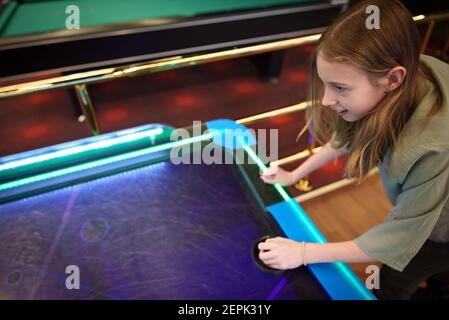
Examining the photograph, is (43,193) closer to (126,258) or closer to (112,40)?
(126,258)

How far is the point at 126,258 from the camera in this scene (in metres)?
0.80

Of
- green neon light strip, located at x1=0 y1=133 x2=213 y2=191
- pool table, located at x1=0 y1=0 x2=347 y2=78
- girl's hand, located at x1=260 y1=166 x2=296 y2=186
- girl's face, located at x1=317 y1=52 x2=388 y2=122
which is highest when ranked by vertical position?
pool table, located at x1=0 y1=0 x2=347 y2=78

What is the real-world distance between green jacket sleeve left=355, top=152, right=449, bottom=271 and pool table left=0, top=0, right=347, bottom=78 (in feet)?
4.62

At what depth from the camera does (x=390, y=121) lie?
67cm

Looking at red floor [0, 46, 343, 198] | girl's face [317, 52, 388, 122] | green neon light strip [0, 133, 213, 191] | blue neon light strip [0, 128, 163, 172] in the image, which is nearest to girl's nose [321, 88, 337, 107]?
girl's face [317, 52, 388, 122]

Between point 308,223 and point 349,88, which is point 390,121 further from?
point 308,223

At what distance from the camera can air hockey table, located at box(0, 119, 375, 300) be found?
0.75 m

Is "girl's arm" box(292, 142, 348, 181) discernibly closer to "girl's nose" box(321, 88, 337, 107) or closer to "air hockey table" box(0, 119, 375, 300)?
"air hockey table" box(0, 119, 375, 300)

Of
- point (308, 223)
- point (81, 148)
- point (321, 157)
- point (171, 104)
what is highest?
point (171, 104)

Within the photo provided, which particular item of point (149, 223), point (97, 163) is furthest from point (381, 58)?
point (97, 163)

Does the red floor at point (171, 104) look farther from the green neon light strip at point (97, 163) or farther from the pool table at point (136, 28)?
the green neon light strip at point (97, 163)

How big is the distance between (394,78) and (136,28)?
1379mm

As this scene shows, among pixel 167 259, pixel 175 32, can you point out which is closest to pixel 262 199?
pixel 167 259

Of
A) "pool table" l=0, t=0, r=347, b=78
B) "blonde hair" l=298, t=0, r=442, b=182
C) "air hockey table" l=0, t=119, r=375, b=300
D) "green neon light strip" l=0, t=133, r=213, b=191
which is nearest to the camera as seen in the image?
"blonde hair" l=298, t=0, r=442, b=182
